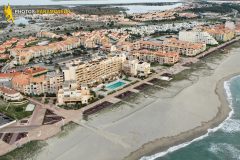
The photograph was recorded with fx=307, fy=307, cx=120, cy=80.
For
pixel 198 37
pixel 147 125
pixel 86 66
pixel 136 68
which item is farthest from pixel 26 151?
pixel 198 37

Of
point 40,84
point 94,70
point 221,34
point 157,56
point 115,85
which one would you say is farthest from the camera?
point 221,34

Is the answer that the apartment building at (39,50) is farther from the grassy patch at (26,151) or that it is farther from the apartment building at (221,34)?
the apartment building at (221,34)

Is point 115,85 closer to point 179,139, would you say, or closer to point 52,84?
point 52,84

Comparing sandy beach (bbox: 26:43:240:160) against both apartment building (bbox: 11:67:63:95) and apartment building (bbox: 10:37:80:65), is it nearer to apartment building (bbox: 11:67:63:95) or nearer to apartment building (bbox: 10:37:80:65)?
apartment building (bbox: 11:67:63:95)

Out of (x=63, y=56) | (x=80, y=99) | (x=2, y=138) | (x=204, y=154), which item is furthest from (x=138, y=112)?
(x=63, y=56)

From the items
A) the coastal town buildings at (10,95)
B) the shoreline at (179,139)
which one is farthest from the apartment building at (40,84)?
the shoreline at (179,139)
